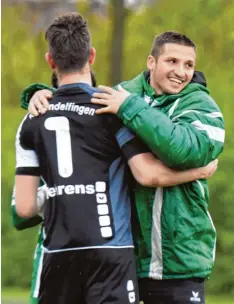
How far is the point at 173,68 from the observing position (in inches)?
208

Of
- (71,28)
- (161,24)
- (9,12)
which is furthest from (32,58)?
(71,28)

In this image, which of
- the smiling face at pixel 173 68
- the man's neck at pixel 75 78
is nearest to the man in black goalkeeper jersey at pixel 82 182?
the man's neck at pixel 75 78

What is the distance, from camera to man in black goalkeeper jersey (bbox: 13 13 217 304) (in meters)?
5.00

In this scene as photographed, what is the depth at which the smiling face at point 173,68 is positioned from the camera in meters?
5.28

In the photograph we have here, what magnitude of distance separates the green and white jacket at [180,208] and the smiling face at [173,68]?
0.06m

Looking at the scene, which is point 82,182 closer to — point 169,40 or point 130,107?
point 130,107

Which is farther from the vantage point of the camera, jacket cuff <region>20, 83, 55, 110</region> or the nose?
jacket cuff <region>20, 83, 55, 110</region>

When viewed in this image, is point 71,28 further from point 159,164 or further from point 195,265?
point 195,265

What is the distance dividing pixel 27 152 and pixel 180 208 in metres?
0.81


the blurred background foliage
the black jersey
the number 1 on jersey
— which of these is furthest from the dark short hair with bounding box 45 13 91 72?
the blurred background foliage

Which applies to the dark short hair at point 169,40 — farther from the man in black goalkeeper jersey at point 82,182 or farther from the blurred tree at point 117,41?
the blurred tree at point 117,41

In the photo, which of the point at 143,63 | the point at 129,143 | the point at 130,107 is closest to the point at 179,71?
the point at 130,107

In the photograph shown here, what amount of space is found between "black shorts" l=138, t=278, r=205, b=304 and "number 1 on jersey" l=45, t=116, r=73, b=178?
2.27ft

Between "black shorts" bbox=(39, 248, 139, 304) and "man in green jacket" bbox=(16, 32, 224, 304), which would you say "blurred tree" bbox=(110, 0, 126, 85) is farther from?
"black shorts" bbox=(39, 248, 139, 304)
